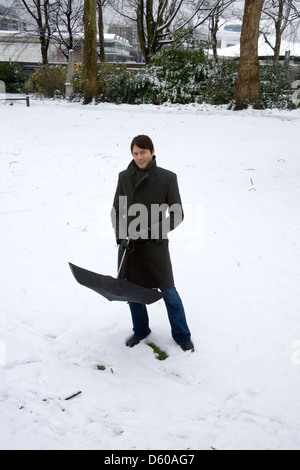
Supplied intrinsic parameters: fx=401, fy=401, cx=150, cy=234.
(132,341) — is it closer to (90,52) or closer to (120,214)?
(120,214)

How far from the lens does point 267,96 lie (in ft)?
52.4

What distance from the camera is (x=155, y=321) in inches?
161

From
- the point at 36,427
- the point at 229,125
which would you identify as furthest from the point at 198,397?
the point at 229,125

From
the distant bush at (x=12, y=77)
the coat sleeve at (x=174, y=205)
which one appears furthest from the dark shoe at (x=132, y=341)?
the distant bush at (x=12, y=77)

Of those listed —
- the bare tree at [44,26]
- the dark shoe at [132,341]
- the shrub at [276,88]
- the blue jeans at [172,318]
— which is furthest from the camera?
the bare tree at [44,26]

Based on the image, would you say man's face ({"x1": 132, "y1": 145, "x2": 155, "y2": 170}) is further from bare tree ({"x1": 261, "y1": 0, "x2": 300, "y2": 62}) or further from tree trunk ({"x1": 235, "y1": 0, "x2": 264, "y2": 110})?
bare tree ({"x1": 261, "y1": 0, "x2": 300, "y2": 62})

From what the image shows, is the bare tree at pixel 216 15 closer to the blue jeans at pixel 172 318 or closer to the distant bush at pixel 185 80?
the distant bush at pixel 185 80

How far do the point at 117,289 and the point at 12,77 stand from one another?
24.1 metres

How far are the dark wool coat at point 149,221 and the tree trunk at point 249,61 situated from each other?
13.3 metres

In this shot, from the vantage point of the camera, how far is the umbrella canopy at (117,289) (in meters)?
2.92

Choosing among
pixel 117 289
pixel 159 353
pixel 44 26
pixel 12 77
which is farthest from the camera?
pixel 44 26

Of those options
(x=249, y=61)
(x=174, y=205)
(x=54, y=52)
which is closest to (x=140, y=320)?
(x=174, y=205)

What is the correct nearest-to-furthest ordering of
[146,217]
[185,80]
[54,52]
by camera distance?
[146,217] < [185,80] < [54,52]

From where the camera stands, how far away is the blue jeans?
3367 mm
